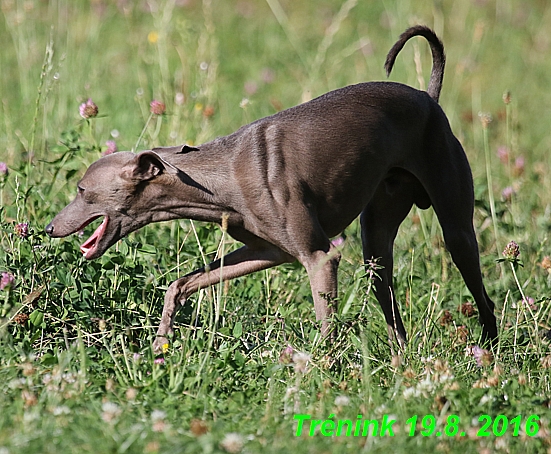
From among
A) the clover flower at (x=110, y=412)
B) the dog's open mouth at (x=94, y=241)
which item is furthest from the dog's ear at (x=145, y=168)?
the clover flower at (x=110, y=412)

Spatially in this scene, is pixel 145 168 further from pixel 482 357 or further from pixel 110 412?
pixel 482 357

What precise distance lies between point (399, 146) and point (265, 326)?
1.14 meters

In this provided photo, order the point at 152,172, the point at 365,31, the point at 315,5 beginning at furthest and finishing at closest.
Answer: the point at 315,5 < the point at 365,31 < the point at 152,172

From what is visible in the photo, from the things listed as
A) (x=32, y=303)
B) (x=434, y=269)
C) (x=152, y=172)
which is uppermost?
(x=152, y=172)

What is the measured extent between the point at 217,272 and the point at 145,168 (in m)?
0.66

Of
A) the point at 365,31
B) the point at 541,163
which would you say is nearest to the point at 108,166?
the point at 541,163

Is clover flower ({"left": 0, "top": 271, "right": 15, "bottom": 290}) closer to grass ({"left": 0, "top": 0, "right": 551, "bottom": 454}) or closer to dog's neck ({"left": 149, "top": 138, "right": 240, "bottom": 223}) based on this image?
grass ({"left": 0, "top": 0, "right": 551, "bottom": 454})

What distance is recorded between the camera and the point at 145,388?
134 inches

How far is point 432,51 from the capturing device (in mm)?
4844

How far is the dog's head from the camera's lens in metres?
4.04

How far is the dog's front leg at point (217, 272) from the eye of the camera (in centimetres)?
421

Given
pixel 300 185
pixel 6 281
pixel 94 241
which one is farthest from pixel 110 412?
pixel 300 185

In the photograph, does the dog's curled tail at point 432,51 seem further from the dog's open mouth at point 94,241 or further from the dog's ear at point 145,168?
the dog's open mouth at point 94,241

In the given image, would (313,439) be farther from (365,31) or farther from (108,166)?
(365,31)
